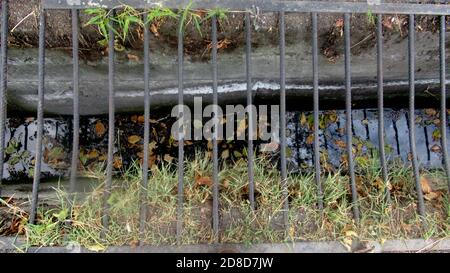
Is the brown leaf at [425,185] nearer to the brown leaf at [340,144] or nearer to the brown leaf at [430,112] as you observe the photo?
the brown leaf at [340,144]

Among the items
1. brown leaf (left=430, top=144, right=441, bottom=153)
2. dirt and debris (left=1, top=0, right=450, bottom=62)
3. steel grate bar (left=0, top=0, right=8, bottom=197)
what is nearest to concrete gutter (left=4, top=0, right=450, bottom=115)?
dirt and debris (left=1, top=0, right=450, bottom=62)

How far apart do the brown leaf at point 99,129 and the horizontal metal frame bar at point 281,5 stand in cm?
183

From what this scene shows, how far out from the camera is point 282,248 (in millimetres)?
2832

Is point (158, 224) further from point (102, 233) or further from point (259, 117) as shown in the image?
point (259, 117)

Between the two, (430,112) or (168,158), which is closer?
(168,158)

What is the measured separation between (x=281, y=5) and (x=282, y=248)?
1694 mm

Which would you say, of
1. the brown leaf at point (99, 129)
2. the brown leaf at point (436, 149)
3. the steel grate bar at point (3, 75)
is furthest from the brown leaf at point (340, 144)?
the steel grate bar at point (3, 75)

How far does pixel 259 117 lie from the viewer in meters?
4.53

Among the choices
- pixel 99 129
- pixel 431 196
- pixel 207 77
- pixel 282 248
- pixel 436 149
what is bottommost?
pixel 282 248

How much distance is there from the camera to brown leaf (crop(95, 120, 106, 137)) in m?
4.53

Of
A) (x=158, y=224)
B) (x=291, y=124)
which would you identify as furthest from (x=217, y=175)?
(x=291, y=124)

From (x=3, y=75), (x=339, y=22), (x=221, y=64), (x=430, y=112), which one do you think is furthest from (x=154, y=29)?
(x=430, y=112)

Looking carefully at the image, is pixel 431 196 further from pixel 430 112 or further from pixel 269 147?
pixel 430 112

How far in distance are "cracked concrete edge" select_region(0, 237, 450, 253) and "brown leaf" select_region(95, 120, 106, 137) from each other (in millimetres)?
1868
